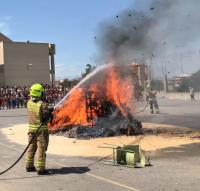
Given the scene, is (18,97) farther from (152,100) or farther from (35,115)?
(35,115)

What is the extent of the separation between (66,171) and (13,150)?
12.7 ft

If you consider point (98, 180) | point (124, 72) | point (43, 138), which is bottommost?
point (98, 180)

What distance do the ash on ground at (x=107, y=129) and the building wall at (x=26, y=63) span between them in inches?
1894

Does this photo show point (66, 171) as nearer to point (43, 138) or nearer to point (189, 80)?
point (43, 138)

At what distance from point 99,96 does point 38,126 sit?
852 cm

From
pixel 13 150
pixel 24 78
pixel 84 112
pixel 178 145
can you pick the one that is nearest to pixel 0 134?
pixel 84 112

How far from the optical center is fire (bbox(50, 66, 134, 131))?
56.8 ft

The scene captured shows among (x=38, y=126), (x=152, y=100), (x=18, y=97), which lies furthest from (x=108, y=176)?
(x=18, y=97)

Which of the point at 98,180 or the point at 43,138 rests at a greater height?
the point at 43,138

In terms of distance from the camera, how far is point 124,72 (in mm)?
17469

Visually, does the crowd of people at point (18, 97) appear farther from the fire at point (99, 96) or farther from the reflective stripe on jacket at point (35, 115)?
the reflective stripe on jacket at point (35, 115)

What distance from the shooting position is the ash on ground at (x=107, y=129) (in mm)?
14875

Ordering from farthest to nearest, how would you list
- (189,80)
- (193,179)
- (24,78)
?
(24,78) < (189,80) < (193,179)

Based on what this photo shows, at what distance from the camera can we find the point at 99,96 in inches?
684
